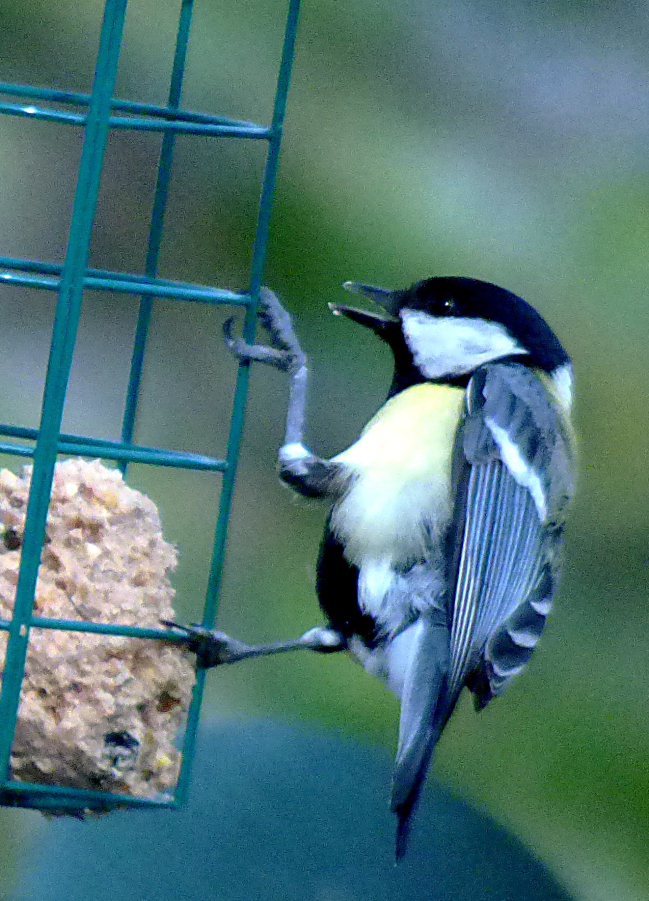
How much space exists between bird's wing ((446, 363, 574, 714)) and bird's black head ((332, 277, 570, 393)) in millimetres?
112

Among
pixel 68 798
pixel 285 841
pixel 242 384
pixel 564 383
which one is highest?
pixel 564 383

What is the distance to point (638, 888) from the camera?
3346mm

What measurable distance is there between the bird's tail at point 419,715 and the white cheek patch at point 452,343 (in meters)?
0.62

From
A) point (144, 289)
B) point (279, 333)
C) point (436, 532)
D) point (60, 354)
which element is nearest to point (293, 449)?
point (279, 333)

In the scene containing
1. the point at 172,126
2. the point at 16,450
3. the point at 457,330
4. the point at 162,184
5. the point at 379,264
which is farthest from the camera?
the point at 379,264

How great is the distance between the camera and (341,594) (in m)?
3.09

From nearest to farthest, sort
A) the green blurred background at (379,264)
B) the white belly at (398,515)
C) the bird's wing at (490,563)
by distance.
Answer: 1. the bird's wing at (490,563)
2. the white belly at (398,515)
3. the green blurred background at (379,264)

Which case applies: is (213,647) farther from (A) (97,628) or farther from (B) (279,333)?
(B) (279,333)

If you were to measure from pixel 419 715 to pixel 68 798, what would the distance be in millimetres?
730

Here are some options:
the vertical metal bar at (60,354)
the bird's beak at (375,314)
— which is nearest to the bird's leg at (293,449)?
the bird's beak at (375,314)

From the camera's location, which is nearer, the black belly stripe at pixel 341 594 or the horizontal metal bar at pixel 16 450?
the horizontal metal bar at pixel 16 450

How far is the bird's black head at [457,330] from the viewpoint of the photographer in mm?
3264

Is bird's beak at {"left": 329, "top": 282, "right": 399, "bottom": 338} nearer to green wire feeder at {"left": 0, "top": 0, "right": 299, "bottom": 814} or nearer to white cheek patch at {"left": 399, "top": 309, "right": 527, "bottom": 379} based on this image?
white cheek patch at {"left": 399, "top": 309, "right": 527, "bottom": 379}

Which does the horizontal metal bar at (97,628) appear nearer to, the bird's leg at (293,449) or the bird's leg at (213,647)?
the bird's leg at (213,647)
